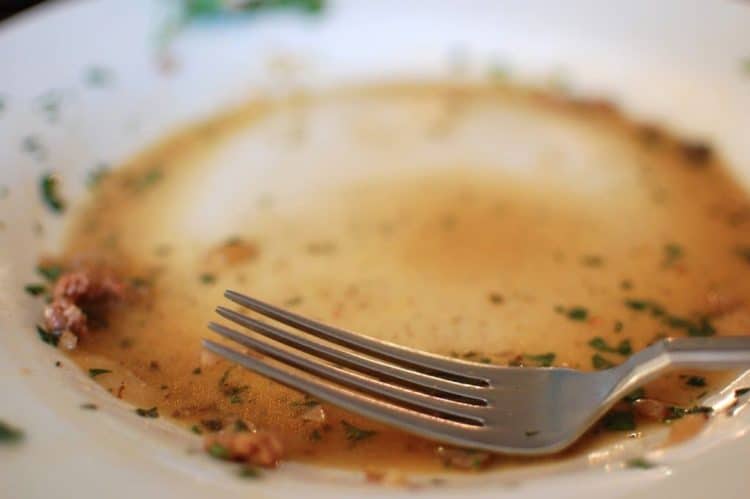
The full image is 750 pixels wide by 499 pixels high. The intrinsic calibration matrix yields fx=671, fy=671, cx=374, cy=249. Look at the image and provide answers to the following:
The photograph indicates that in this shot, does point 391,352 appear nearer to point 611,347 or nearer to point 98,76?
point 611,347

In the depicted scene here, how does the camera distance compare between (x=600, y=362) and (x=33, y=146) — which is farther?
(x=33, y=146)

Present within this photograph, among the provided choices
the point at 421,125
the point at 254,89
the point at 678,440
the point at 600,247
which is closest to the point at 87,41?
the point at 254,89

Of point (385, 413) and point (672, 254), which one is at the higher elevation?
point (672, 254)

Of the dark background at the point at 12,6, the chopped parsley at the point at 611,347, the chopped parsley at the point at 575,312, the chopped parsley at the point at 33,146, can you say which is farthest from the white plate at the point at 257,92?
the dark background at the point at 12,6

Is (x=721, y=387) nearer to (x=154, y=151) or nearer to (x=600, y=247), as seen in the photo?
(x=600, y=247)

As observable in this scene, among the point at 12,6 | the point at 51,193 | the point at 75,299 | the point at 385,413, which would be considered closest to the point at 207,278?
the point at 75,299

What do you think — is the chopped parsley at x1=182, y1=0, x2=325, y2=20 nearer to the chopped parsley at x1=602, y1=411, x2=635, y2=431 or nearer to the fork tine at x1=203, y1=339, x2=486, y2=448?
the fork tine at x1=203, y1=339, x2=486, y2=448

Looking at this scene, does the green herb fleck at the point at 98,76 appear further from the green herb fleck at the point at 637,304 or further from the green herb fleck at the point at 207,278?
the green herb fleck at the point at 637,304
